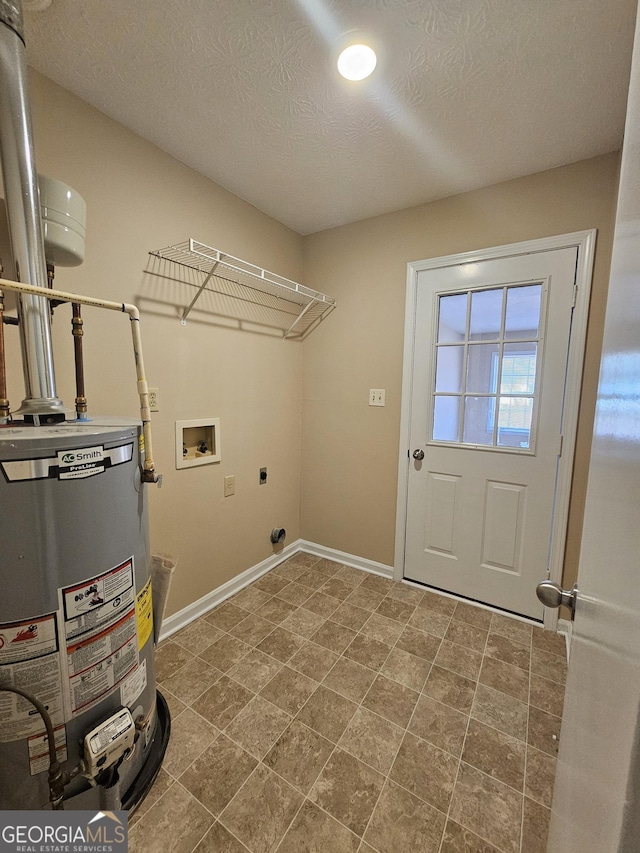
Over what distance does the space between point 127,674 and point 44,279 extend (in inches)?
47.2

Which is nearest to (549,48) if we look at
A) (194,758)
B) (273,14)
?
(273,14)

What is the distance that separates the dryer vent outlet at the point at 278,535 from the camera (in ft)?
8.08

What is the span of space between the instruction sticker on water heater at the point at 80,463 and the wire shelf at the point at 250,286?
1055 millimetres

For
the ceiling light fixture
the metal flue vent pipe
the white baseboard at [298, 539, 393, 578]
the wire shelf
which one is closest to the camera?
the metal flue vent pipe

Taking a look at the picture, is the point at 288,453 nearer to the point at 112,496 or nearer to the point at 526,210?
the point at 112,496

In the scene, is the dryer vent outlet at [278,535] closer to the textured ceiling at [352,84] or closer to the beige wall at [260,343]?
the beige wall at [260,343]

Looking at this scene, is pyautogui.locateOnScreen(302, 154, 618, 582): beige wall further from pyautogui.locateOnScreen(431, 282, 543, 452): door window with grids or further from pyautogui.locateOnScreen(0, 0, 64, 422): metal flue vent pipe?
pyautogui.locateOnScreen(0, 0, 64, 422): metal flue vent pipe

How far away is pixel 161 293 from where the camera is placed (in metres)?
1.68

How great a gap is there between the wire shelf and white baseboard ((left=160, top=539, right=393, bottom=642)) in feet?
5.18

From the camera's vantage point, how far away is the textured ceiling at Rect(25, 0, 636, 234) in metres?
1.04

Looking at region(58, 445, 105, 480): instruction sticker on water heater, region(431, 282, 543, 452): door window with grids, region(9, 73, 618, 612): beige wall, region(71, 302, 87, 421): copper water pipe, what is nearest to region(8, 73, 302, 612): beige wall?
region(9, 73, 618, 612): beige wall

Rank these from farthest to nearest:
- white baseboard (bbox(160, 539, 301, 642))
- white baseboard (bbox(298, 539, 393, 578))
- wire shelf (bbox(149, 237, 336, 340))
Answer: white baseboard (bbox(298, 539, 393, 578))
white baseboard (bbox(160, 539, 301, 642))
wire shelf (bbox(149, 237, 336, 340))

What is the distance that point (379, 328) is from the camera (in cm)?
229

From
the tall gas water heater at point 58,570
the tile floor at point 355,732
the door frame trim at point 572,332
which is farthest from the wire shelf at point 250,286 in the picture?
the tile floor at point 355,732
